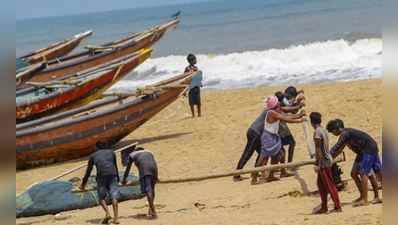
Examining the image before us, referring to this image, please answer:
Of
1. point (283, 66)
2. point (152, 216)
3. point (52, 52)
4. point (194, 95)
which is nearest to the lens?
point (152, 216)

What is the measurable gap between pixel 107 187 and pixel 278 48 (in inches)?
1045

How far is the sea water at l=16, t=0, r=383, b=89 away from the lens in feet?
74.7

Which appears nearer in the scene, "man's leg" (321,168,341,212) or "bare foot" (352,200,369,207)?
"man's leg" (321,168,341,212)

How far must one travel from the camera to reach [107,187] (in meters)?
7.48

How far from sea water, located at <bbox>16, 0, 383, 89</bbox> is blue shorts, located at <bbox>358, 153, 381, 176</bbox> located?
0.92 meters

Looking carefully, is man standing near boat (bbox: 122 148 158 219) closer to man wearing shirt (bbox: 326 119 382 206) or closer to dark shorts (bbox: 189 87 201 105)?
man wearing shirt (bbox: 326 119 382 206)

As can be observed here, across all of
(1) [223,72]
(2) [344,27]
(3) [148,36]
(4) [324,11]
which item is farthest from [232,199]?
(4) [324,11]

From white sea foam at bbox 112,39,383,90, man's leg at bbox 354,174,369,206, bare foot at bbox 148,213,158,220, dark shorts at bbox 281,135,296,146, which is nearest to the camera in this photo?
man's leg at bbox 354,174,369,206

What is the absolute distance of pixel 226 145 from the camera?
37.7ft

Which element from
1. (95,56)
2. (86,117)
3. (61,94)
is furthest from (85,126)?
(95,56)

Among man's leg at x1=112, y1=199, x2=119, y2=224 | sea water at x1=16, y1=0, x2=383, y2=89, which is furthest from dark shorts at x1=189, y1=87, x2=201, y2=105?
man's leg at x1=112, y1=199, x2=119, y2=224

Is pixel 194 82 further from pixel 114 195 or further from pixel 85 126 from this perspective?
pixel 114 195

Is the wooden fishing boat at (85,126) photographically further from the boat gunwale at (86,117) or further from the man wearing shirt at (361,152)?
the man wearing shirt at (361,152)

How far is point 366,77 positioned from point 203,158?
30.9 feet
